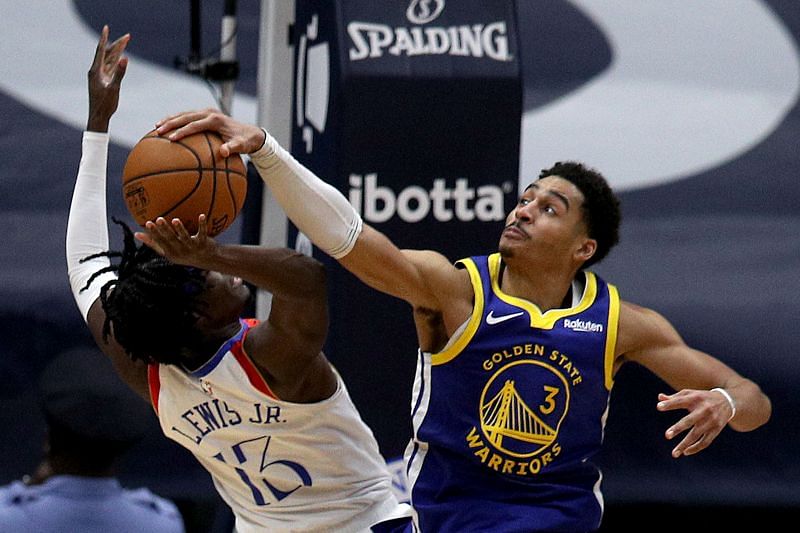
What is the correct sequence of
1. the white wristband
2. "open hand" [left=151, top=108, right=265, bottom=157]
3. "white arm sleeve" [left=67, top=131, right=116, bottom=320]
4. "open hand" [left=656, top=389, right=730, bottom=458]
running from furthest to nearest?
"white arm sleeve" [left=67, top=131, right=116, bottom=320] → the white wristband → "open hand" [left=656, top=389, right=730, bottom=458] → "open hand" [left=151, top=108, right=265, bottom=157]

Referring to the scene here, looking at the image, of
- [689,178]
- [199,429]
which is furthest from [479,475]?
[689,178]

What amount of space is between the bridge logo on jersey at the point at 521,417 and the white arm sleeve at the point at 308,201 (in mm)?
611

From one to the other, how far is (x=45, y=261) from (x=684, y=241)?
9.95 feet

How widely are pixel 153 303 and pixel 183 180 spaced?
44 cm

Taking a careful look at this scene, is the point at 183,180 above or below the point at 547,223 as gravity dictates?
above

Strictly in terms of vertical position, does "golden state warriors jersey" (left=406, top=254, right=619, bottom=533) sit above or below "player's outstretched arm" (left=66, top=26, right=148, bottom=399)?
below

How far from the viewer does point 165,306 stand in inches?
161

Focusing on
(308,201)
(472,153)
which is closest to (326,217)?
(308,201)

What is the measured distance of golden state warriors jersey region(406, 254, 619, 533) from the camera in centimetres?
416

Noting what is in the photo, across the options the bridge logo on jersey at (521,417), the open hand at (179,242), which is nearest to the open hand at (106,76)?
the open hand at (179,242)

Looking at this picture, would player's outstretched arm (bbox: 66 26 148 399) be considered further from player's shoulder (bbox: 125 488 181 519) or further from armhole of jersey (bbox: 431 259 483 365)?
player's shoulder (bbox: 125 488 181 519)

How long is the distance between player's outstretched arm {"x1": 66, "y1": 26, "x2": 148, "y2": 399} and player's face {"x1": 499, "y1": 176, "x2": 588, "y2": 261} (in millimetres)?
1190

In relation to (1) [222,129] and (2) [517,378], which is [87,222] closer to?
(1) [222,129]

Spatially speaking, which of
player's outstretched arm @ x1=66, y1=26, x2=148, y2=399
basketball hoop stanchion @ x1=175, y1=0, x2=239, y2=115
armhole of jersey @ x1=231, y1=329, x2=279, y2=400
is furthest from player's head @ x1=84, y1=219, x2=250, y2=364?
basketball hoop stanchion @ x1=175, y1=0, x2=239, y2=115
